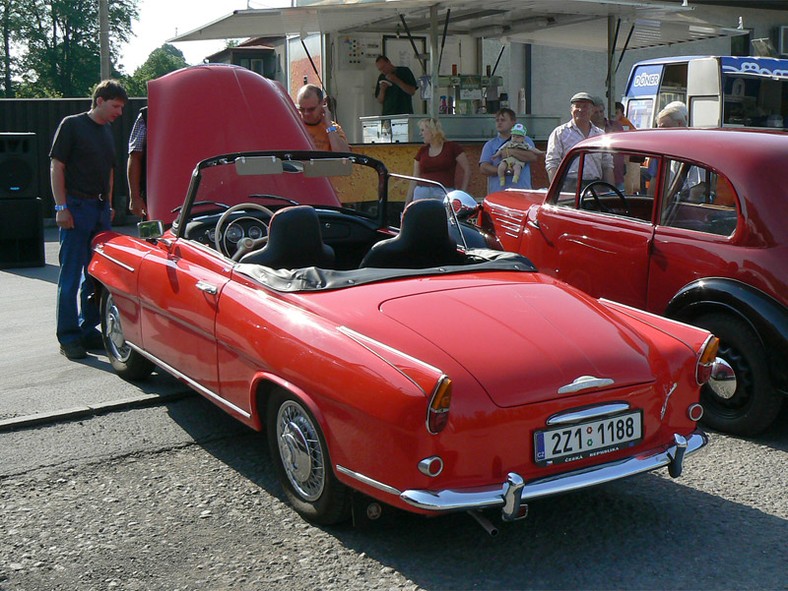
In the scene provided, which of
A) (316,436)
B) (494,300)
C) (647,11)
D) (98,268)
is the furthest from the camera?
(647,11)

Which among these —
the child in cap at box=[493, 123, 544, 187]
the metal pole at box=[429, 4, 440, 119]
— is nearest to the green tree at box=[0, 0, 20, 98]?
the metal pole at box=[429, 4, 440, 119]

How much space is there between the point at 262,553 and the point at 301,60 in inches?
625

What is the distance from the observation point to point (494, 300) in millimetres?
4328

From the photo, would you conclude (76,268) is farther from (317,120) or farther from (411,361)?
(411,361)

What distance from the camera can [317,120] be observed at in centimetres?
917

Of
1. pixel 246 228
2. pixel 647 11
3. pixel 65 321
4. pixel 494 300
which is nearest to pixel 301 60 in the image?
pixel 647 11

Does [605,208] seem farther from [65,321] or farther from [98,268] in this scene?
[65,321]

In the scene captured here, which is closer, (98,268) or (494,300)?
(494,300)

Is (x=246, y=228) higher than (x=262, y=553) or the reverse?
higher

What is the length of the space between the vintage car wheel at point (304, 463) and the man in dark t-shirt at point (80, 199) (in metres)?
3.35

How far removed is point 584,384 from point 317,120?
592 centimetres

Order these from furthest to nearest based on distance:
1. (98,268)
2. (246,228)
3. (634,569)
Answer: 1. (98,268)
2. (246,228)
3. (634,569)

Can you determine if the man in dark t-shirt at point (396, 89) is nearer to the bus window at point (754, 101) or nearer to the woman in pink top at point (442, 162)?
the bus window at point (754, 101)

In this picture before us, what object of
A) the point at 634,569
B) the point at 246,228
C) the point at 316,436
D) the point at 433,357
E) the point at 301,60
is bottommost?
the point at 634,569
